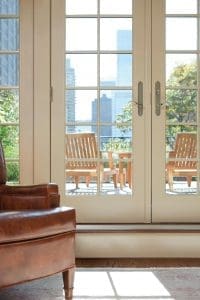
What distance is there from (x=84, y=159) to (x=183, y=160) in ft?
2.66

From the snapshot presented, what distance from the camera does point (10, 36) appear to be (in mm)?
3709

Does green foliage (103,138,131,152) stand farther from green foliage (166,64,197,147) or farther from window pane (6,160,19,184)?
window pane (6,160,19,184)

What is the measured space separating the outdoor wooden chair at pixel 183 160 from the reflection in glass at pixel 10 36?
5.06 feet

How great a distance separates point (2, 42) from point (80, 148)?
3.54 feet

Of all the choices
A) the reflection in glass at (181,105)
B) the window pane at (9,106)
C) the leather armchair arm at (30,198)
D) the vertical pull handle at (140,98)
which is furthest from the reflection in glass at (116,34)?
the leather armchair arm at (30,198)

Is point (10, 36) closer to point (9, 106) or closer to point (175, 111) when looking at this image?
point (9, 106)

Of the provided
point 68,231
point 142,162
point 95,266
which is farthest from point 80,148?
point 68,231

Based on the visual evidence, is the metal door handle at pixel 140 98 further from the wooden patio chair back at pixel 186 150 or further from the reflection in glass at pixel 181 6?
the reflection in glass at pixel 181 6

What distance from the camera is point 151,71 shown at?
3691mm

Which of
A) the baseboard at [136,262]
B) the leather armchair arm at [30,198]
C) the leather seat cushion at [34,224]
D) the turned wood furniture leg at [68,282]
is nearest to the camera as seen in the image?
the leather seat cushion at [34,224]

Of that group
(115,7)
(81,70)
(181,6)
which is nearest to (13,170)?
(81,70)

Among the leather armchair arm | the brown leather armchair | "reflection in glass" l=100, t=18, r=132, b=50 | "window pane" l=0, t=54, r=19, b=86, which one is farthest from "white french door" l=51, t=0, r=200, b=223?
the brown leather armchair

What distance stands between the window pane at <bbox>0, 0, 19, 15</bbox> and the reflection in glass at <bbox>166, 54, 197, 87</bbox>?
51.3 inches

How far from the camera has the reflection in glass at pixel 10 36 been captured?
12.1ft
